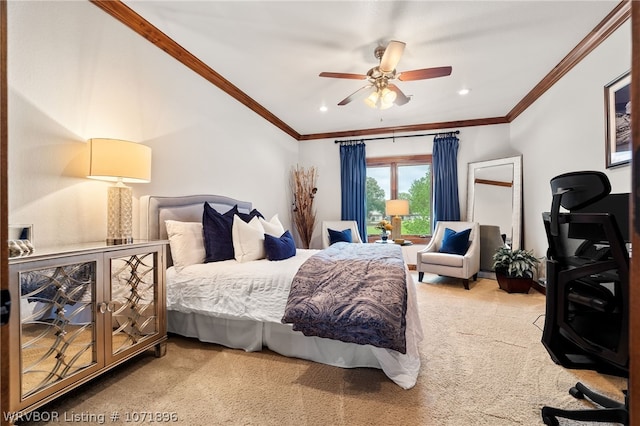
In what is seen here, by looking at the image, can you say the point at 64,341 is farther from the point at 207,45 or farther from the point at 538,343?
the point at 538,343

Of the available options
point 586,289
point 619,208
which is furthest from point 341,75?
point 586,289

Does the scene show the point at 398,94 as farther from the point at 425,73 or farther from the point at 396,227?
the point at 396,227

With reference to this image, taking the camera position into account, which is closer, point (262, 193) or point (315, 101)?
point (315, 101)

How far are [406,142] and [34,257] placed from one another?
205 inches

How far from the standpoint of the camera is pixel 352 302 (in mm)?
1748

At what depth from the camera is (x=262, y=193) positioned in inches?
173

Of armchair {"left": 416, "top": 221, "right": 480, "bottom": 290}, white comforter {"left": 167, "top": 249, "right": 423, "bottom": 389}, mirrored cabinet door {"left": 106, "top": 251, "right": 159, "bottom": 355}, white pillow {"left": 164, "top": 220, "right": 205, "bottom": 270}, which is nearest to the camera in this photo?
mirrored cabinet door {"left": 106, "top": 251, "right": 159, "bottom": 355}

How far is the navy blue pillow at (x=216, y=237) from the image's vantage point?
8.26ft

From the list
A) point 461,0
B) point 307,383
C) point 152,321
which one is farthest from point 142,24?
point 307,383

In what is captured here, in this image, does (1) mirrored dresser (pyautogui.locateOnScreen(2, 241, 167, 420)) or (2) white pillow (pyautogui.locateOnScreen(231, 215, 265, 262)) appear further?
(2) white pillow (pyautogui.locateOnScreen(231, 215, 265, 262))

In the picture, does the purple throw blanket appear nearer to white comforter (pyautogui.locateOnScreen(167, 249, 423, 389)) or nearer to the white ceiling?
white comforter (pyautogui.locateOnScreen(167, 249, 423, 389))

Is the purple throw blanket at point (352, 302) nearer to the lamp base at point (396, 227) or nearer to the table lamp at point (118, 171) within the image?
the table lamp at point (118, 171)

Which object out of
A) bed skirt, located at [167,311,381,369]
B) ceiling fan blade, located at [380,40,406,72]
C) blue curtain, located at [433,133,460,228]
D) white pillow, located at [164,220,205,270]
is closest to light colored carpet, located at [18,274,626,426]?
bed skirt, located at [167,311,381,369]

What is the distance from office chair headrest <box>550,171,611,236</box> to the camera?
1227mm
